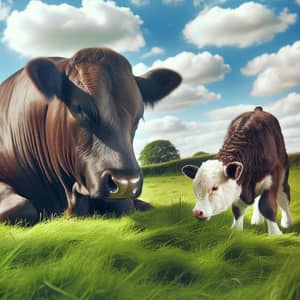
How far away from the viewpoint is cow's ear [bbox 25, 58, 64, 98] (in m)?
3.35

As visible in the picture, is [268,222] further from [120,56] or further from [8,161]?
[8,161]

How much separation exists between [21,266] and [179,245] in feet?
3.12

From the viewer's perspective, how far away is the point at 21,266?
86.1 inches

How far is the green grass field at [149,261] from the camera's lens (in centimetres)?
186

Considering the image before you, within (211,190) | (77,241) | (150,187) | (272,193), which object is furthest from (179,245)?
(150,187)

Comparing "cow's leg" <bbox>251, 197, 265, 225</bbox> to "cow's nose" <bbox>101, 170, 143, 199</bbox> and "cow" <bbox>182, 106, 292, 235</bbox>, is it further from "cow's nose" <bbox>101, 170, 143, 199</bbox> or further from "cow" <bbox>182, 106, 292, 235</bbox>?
"cow's nose" <bbox>101, 170, 143, 199</bbox>

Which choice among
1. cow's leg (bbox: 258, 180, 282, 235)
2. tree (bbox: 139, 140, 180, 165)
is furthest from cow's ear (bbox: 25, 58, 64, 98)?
tree (bbox: 139, 140, 180, 165)

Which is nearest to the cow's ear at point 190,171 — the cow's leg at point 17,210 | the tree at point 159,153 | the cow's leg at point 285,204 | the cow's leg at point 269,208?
the cow's leg at point 269,208

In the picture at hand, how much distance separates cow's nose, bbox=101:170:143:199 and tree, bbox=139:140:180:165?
4079 mm

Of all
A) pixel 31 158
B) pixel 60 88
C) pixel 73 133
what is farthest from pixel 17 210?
pixel 60 88

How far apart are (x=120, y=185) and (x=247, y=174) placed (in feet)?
2.70

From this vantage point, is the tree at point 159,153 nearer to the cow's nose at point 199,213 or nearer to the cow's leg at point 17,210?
the cow's leg at point 17,210

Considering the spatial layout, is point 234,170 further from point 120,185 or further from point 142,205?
point 142,205

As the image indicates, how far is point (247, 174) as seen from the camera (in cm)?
311
